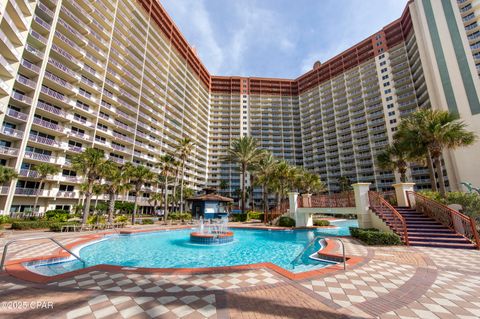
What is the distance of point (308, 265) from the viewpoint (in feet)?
30.5

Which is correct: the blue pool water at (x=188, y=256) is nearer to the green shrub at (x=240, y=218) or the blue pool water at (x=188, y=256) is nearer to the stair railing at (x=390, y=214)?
the stair railing at (x=390, y=214)

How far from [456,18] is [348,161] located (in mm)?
44043

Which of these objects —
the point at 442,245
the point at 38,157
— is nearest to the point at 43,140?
the point at 38,157

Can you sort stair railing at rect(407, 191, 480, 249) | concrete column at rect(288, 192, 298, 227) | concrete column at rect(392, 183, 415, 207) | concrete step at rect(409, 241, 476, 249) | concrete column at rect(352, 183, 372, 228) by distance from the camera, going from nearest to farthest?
concrete step at rect(409, 241, 476, 249) → stair railing at rect(407, 191, 480, 249) → concrete column at rect(352, 183, 372, 228) → concrete column at rect(392, 183, 415, 207) → concrete column at rect(288, 192, 298, 227)

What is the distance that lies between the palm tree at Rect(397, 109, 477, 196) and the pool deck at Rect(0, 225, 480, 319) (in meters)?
17.7

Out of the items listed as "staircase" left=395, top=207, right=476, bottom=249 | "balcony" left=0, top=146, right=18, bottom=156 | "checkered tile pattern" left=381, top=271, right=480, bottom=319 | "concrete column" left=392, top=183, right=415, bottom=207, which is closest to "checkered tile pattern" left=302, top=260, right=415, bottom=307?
"checkered tile pattern" left=381, top=271, right=480, bottom=319

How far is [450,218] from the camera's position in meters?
11.8

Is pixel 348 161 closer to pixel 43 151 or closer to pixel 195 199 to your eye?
pixel 195 199

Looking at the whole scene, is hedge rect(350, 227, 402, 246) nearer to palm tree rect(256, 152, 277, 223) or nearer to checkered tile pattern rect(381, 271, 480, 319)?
checkered tile pattern rect(381, 271, 480, 319)

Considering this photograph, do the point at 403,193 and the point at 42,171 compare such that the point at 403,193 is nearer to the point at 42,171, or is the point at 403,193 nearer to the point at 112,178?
the point at 112,178

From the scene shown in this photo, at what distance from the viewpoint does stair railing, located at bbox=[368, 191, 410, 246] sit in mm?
11823

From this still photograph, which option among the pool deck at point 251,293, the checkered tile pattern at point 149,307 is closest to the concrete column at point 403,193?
the pool deck at point 251,293

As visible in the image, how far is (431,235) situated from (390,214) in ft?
7.68

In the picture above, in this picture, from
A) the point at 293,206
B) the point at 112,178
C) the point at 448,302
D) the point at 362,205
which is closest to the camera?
the point at 448,302
